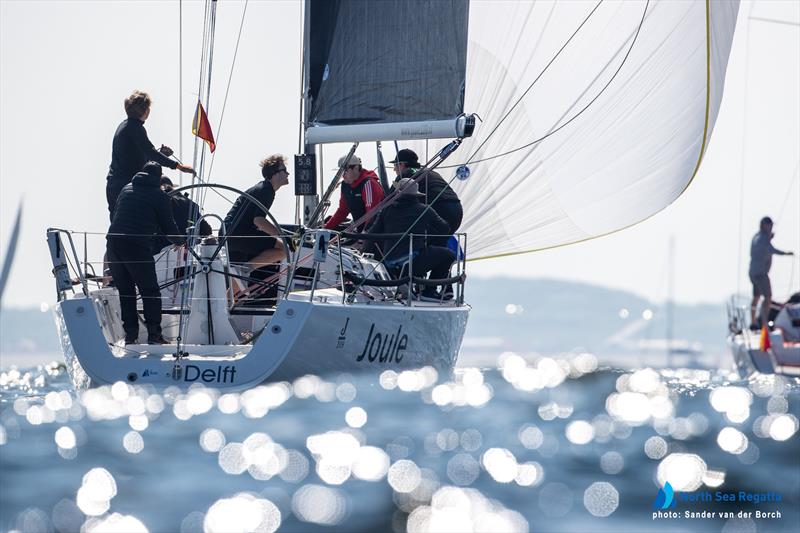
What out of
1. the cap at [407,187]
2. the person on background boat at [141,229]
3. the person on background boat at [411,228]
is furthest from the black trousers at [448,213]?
the person on background boat at [141,229]

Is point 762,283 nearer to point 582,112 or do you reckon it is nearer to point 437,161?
point 582,112

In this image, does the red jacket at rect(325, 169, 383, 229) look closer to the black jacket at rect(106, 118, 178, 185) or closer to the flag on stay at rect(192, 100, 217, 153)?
the flag on stay at rect(192, 100, 217, 153)

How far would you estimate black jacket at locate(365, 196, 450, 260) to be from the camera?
995 cm

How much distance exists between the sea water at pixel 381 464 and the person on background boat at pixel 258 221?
1.62m

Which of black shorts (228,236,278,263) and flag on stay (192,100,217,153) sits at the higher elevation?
flag on stay (192,100,217,153)

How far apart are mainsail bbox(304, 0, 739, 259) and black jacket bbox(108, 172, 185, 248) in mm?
3583

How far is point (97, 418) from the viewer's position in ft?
22.5

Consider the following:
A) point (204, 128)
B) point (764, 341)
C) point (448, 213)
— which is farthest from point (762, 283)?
point (204, 128)

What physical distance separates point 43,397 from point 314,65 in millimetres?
3582

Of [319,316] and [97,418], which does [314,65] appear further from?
[97,418]

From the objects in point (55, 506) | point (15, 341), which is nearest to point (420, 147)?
point (55, 506)

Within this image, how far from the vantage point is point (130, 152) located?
9938 mm

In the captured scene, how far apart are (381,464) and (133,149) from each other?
5.14m

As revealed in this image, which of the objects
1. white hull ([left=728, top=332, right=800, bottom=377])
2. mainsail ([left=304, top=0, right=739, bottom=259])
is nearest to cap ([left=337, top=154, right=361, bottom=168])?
mainsail ([left=304, top=0, right=739, bottom=259])
